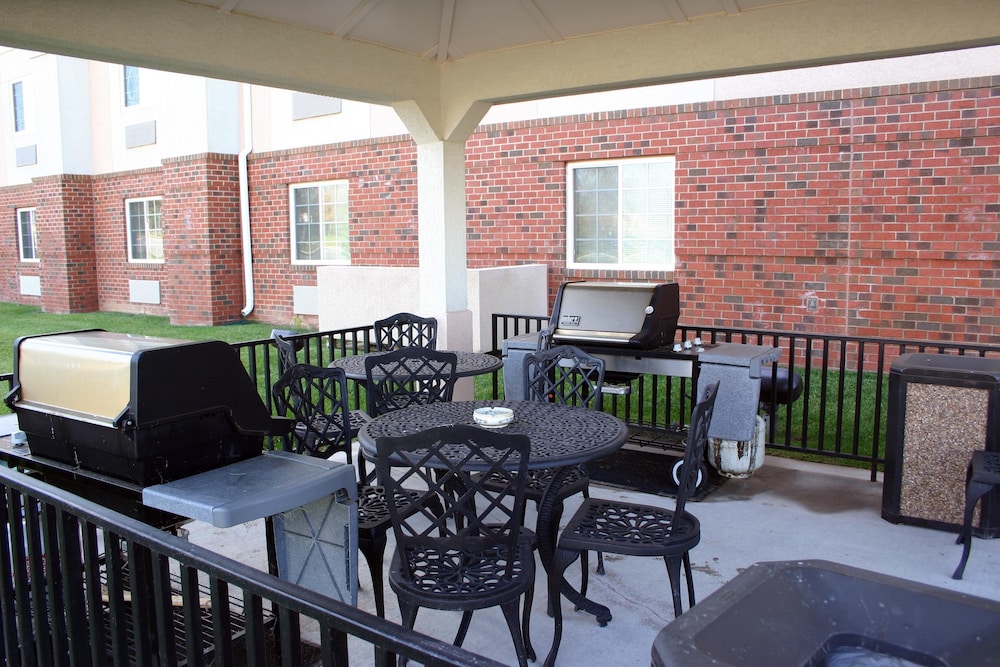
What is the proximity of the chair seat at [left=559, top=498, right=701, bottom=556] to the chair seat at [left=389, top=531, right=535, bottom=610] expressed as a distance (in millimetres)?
267

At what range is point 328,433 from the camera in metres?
4.54

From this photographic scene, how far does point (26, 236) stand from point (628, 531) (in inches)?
726

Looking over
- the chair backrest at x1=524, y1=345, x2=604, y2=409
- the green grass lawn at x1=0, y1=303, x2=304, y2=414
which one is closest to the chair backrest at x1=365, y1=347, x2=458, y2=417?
the chair backrest at x1=524, y1=345, x2=604, y2=409

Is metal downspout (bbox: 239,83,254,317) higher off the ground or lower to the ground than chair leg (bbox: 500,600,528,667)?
higher

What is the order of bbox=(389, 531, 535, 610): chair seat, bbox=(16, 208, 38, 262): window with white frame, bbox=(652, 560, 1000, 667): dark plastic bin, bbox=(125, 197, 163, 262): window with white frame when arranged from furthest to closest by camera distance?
bbox=(16, 208, 38, 262): window with white frame
bbox=(125, 197, 163, 262): window with white frame
bbox=(389, 531, 535, 610): chair seat
bbox=(652, 560, 1000, 667): dark plastic bin

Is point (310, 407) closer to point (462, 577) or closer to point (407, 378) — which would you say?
point (407, 378)

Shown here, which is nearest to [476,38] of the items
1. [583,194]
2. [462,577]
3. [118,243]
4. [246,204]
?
[462,577]

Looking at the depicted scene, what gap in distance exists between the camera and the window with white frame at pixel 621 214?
9.66 metres

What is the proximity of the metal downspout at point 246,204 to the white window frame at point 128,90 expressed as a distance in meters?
2.62

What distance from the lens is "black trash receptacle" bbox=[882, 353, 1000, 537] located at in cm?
430

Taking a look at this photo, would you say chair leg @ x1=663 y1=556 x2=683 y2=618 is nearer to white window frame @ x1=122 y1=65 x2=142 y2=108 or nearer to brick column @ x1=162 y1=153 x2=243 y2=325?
brick column @ x1=162 y1=153 x2=243 y2=325

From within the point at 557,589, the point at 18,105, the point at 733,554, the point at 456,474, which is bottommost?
the point at 733,554

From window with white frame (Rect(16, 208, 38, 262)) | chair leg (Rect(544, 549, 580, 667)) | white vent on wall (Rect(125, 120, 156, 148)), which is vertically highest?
white vent on wall (Rect(125, 120, 156, 148))

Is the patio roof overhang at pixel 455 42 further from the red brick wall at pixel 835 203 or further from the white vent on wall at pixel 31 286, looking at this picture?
the white vent on wall at pixel 31 286
